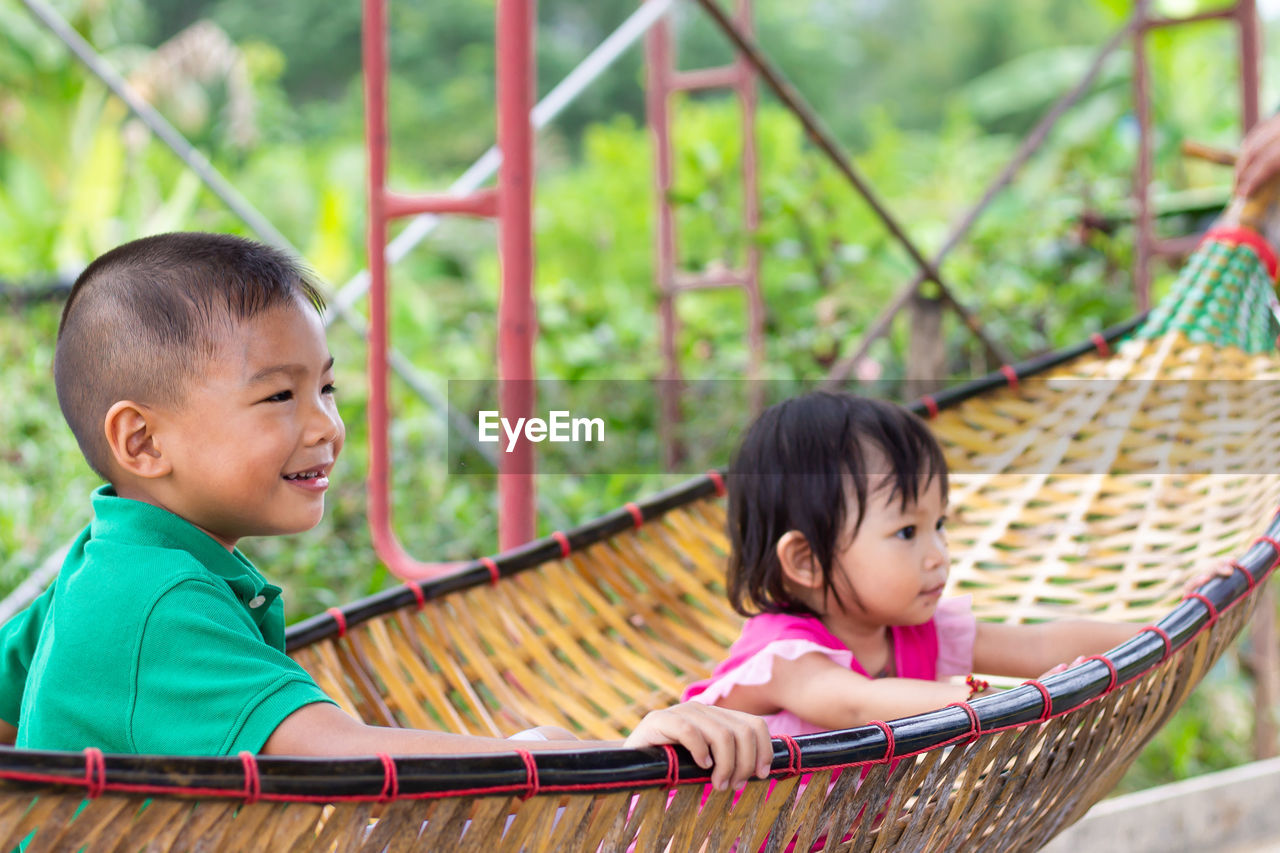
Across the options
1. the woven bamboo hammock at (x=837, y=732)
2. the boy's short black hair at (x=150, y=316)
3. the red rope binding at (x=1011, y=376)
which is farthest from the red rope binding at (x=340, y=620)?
the red rope binding at (x=1011, y=376)

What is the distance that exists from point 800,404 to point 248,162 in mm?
9053

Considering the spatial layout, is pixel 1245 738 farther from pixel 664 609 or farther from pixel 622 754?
pixel 622 754

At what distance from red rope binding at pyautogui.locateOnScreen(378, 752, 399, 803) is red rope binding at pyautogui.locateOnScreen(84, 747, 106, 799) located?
6.1 inches

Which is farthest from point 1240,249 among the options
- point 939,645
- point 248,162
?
point 248,162

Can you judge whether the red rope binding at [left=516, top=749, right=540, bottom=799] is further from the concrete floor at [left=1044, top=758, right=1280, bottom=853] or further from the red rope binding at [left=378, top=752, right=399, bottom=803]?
the concrete floor at [left=1044, top=758, right=1280, bottom=853]

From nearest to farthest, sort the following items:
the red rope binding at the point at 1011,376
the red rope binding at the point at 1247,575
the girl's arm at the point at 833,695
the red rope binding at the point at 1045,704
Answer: the red rope binding at the point at 1045,704
the girl's arm at the point at 833,695
the red rope binding at the point at 1247,575
the red rope binding at the point at 1011,376

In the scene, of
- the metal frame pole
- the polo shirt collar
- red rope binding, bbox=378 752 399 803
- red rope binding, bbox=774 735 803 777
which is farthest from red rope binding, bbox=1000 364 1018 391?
red rope binding, bbox=378 752 399 803

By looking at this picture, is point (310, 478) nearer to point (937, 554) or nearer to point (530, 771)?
point (530, 771)

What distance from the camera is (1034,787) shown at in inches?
45.3

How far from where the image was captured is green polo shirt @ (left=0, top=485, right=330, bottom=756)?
2.71 feet

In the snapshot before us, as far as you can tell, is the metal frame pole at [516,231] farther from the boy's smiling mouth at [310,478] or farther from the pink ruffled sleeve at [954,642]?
the boy's smiling mouth at [310,478]

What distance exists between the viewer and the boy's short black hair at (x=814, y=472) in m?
1.34

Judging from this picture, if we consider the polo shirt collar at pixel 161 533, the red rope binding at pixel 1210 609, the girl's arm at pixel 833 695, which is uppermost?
the polo shirt collar at pixel 161 533

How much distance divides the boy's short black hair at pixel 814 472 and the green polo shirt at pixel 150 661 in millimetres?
629
